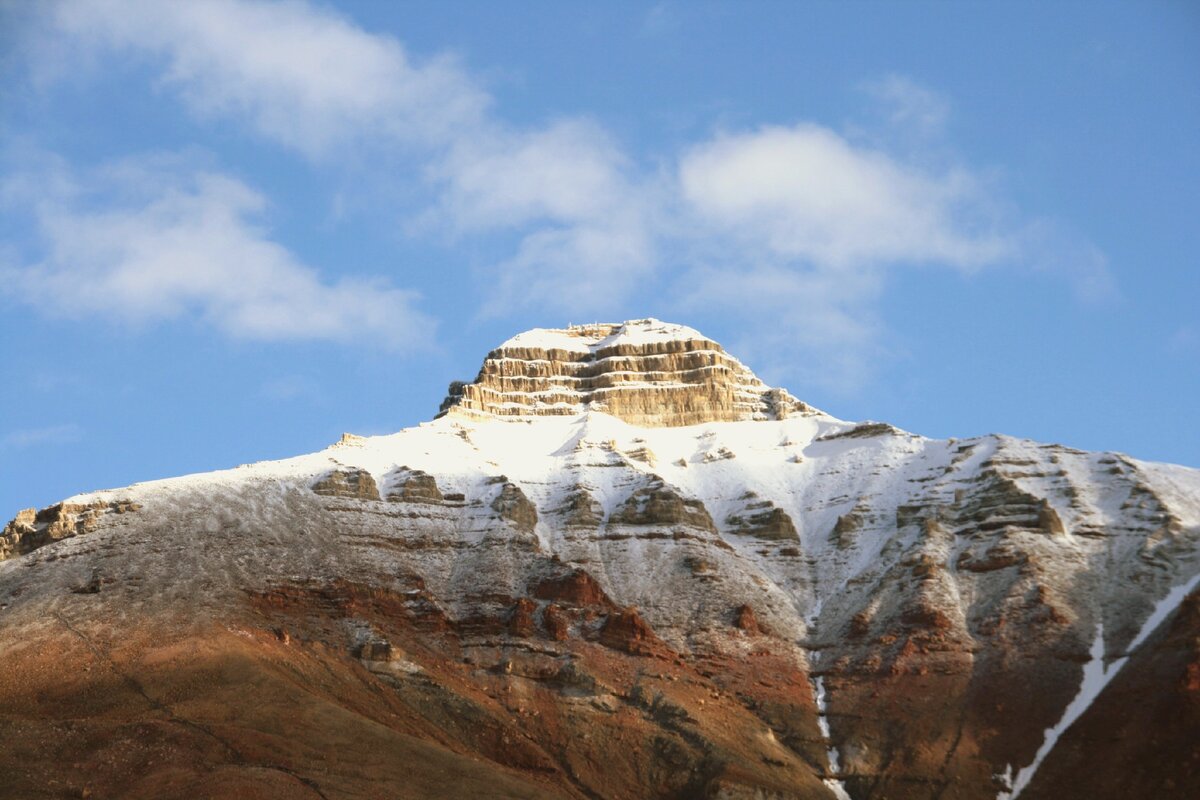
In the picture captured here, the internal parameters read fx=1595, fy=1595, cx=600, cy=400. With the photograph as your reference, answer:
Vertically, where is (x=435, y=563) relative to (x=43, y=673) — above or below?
above

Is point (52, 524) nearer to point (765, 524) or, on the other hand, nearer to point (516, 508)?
point (516, 508)

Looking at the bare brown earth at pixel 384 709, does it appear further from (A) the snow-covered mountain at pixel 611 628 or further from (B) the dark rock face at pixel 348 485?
(B) the dark rock face at pixel 348 485

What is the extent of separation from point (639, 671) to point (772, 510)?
40.9 metres

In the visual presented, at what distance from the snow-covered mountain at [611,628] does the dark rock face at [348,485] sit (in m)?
0.38

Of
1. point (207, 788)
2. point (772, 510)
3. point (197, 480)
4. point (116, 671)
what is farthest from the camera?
point (772, 510)

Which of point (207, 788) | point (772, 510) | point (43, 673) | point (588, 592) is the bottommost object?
point (207, 788)

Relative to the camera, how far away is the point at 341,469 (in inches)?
6265

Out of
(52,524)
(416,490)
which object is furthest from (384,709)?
(416,490)

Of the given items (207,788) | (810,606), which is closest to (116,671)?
(207,788)

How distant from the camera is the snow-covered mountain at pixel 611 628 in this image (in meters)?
105

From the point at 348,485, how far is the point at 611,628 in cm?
3661

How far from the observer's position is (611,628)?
13138 cm

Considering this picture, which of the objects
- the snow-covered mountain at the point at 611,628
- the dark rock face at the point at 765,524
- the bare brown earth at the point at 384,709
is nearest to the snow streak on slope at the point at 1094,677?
the snow-covered mountain at the point at 611,628

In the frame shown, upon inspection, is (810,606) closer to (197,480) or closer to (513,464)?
(513,464)
